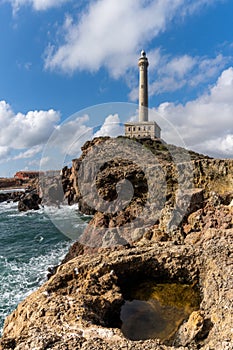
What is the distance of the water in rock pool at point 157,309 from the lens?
23.4ft

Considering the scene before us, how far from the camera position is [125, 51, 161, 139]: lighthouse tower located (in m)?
60.5

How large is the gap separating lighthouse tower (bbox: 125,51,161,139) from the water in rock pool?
51.6 meters

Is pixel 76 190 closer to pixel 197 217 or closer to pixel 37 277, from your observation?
pixel 37 277

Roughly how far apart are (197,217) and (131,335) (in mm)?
9547

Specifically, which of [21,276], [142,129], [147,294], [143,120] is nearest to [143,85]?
[143,120]

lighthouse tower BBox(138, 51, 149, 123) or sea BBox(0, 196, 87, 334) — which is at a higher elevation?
lighthouse tower BBox(138, 51, 149, 123)

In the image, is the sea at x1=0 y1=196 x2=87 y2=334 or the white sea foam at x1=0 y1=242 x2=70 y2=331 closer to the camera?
the white sea foam at x1=0 y1=242 x2=70 y2=331

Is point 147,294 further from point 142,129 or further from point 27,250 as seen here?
point 142,129

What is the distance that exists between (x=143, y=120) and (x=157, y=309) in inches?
2317

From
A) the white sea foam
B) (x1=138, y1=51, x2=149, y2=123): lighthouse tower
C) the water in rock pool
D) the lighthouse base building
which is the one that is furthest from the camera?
(x1=138, y1=51, x2=149, y2=123): lighthouse tower

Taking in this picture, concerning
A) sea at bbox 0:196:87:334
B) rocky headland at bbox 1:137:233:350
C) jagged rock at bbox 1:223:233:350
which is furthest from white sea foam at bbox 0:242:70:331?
jagged rock at bbox 1:223:233:350

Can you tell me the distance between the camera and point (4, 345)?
17.7 ft

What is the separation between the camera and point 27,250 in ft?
83.7

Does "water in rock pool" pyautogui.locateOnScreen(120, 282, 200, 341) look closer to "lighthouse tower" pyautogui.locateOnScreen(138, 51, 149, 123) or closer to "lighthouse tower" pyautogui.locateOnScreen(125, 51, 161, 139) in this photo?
"lighthouse tower" pyautogui.locateOnScreen(125, 51, 161, 139)
